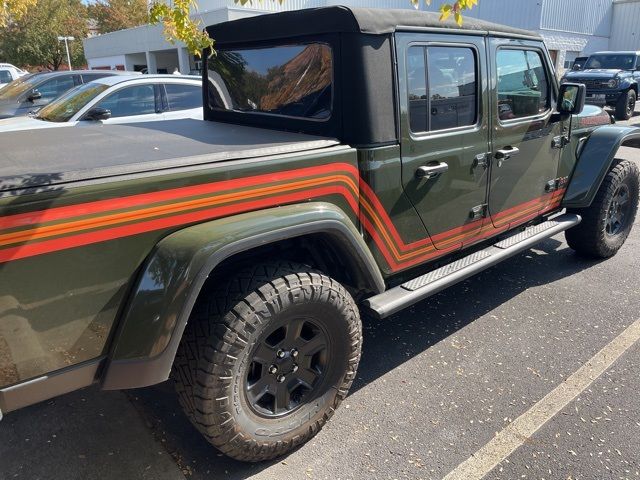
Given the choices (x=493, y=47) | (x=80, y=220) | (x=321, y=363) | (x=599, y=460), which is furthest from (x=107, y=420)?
(x=493, y=47)

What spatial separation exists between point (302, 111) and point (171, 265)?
133cm

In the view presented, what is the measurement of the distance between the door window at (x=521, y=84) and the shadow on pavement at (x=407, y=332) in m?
1.38

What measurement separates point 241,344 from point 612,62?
60.4 feet

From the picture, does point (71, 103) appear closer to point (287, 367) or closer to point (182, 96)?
point (182, 96)

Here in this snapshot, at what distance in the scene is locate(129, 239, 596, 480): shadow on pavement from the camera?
2426 mm

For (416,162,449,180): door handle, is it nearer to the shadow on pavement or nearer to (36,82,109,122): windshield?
the shadow on pavement

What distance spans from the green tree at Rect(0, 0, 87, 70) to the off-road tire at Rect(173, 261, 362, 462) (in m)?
40.5

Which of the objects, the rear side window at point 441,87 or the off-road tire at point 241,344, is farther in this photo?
the rear side window at point 441,87

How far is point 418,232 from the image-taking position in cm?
290

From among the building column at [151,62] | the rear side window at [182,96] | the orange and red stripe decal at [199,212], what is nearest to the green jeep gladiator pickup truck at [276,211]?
the orange and red stripe decal at [199,212]

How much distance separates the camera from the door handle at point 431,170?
2.79 meters

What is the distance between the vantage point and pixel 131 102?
661 centimetres

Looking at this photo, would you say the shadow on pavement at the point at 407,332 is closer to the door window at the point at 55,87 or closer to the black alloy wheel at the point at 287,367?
the black alloy wheel at the point at 287,367

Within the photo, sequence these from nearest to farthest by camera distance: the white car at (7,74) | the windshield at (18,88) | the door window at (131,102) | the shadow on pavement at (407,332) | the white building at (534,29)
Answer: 1. the shadow on pavement at (407,332)
2. the door window at (131,102)
3. the windshield at (18,88)
4. the white car at (7,74)
5. the white building at (534,29)
